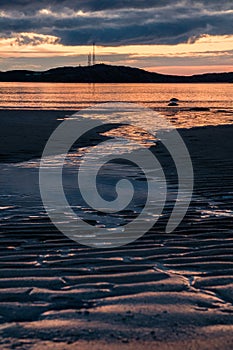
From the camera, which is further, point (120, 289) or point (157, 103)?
point (157, 103)

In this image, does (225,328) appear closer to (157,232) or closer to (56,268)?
Answer: (56,268)

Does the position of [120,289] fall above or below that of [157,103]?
above

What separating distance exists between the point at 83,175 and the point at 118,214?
390cm

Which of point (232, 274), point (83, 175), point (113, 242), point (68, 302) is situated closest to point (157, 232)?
point (113, 242)

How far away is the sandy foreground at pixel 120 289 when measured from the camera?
4.29 m

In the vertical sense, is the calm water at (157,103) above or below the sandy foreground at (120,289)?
below

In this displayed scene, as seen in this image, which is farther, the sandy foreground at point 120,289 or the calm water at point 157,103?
the calm water at point 157,103

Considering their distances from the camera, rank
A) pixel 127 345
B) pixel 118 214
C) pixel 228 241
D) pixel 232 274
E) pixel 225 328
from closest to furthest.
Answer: pixel 127 345 < pixel 225 328 < pixel 232 274 < pixel 228 241 < pixel 118 214

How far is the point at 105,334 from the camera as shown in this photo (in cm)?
433

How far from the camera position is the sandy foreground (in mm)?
4285

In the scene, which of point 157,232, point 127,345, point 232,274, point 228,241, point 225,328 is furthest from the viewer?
point 157,232

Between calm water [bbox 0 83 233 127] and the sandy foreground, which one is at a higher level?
the sandy foreground

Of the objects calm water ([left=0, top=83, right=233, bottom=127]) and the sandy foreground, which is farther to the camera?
calm water ([left=0, top=83, right=233, bottom=127])

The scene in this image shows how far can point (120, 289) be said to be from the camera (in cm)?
537
